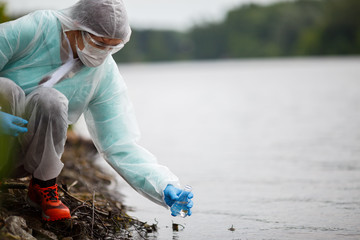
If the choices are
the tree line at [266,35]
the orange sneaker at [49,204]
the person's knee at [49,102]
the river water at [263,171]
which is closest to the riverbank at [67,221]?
the orange sneaker at [49,204]

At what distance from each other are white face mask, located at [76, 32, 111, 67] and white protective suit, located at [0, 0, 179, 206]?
0.25 ft

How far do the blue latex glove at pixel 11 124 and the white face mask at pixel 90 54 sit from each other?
475 millimetres

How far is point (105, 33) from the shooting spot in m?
2.79

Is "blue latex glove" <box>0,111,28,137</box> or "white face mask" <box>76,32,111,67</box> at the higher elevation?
"white face mask" <box>76,32,111,67</box>

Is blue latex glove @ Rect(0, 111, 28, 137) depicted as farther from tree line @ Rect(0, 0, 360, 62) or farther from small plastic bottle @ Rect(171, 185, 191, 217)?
tree line @ Rect(0, 0, 360, 62)

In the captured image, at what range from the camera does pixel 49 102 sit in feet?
8.67

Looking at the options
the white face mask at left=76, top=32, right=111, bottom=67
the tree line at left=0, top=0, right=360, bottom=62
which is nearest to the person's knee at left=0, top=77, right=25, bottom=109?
the white face mask at left=76, top=32, right=111, bottom=67

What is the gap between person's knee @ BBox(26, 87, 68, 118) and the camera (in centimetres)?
→ 264

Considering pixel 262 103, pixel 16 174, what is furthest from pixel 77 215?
pixel 262 103

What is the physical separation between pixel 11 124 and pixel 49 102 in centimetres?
22

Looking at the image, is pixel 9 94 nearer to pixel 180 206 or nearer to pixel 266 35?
pixel 180 206

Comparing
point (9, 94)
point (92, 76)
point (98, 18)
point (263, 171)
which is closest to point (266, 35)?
point (263, 171)

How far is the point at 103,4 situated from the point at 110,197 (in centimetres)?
208

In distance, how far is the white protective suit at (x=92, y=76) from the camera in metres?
2.76
